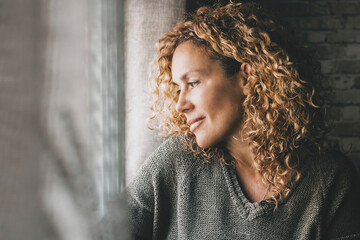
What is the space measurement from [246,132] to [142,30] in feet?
1.88

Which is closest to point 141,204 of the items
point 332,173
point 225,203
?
point 225,203

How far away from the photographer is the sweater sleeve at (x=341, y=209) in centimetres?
111

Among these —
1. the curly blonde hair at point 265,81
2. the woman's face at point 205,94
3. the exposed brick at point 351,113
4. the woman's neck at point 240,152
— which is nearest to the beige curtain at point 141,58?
the curly blonde hair at point 265,81

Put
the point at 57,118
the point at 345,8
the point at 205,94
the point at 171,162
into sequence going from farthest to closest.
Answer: the point at 345,8
the point at 171,162
the point at 205,94
the point at 57,118

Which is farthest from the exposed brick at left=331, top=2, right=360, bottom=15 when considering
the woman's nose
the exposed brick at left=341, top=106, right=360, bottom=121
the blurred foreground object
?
the blurred foreground object

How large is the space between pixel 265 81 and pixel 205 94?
A: 236 mm

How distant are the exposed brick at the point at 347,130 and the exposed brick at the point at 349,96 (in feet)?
0.44

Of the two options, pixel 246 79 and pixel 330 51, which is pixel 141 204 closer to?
pixel 246 79

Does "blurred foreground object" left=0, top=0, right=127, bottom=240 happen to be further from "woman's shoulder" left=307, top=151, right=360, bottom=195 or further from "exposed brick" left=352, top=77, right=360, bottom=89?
"exposed brick" left=352, top=77, right=360, bottom=89

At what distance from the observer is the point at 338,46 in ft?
5.97

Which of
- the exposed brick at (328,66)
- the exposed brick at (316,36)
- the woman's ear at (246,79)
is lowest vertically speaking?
the woman's ear at (246,79)

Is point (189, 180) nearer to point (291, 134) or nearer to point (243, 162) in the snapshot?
point (243, 162)

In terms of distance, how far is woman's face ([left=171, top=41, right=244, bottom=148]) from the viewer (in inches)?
42.5

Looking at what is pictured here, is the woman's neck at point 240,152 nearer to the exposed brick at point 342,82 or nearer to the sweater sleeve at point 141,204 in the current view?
the sweater sleeve at point 141,204
